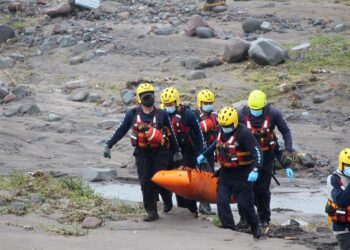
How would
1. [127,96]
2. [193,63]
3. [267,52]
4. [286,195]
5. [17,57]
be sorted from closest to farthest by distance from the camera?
[286,195] < [127,96] < [267,52] < [193,63] < [17,57]

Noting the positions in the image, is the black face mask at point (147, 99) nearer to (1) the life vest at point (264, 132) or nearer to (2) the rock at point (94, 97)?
(1) the life vest at point (264, 132)

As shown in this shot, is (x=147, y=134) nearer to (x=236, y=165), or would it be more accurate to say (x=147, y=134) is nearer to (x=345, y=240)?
(x=236, y=165)

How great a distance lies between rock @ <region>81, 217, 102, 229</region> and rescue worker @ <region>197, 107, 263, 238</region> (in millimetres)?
1548

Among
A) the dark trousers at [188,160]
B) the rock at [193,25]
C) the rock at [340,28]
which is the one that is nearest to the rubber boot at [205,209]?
the dark trousers at [188,160]

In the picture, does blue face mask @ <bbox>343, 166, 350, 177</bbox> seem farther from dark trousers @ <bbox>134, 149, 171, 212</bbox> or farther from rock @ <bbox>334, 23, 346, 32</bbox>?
rock @ <bbox>334, 23, 346, 32</bbox>

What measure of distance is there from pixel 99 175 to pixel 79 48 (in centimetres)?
1151

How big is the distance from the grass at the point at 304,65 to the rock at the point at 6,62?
23.7ft

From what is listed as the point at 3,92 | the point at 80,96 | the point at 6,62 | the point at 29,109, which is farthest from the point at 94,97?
the point at 6,62

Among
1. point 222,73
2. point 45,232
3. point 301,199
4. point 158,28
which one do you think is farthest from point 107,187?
point 158,28

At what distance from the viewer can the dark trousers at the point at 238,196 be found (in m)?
11.0

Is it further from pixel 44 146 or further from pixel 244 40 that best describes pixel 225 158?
pixel 244 40

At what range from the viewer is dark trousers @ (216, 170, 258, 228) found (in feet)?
36.0

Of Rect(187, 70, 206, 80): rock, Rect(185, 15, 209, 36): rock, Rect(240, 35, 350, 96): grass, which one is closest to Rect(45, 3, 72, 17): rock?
Rect(185, 15, 209, 36): rock

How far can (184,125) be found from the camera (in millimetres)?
12148
